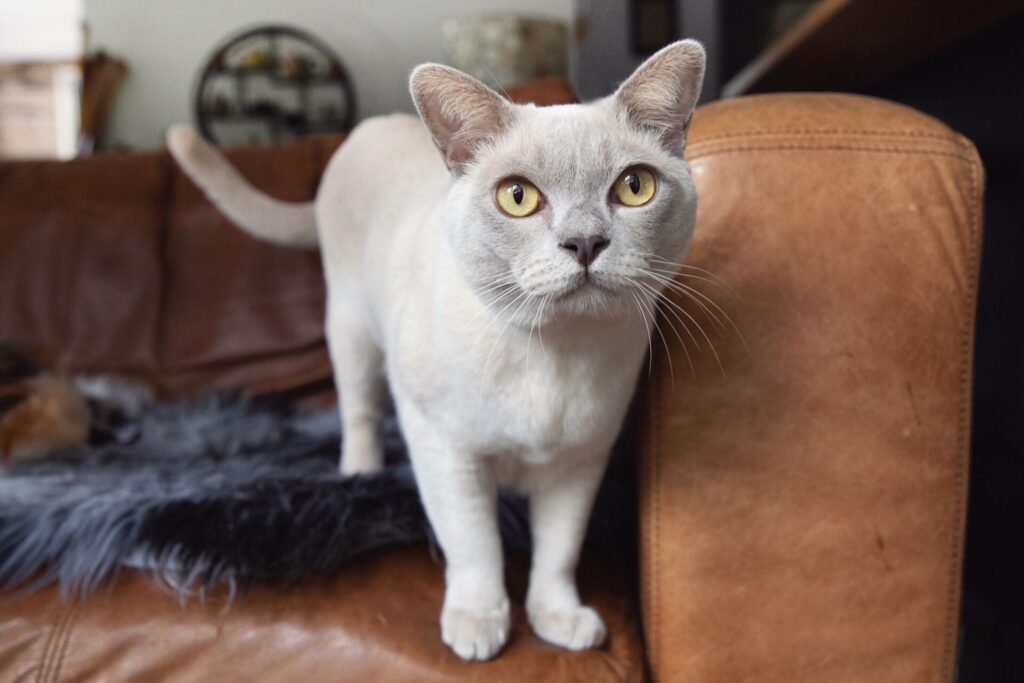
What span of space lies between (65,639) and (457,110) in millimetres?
705

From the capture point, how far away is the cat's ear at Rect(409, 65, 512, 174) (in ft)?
2.26

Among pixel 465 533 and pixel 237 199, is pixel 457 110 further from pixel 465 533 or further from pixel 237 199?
pixel 237 199

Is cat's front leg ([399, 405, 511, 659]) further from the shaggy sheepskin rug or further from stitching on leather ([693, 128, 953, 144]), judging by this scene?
stitching on leather ([693, 128, 953, 144])

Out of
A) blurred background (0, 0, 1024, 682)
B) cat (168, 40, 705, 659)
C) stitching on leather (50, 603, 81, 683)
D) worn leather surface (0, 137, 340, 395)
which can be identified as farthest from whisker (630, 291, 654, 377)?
worn leather surface (0, 137, 340, 395)

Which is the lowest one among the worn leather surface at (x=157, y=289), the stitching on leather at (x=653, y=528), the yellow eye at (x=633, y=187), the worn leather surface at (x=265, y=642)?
the worn leather surface at (x=157, y=289)

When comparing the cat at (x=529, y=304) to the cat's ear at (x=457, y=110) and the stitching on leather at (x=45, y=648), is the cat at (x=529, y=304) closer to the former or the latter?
the cat's ear at (x=457, y=110)

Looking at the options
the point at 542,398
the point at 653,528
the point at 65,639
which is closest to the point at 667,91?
the point at 542,398

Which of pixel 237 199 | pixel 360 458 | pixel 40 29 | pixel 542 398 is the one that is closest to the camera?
pixel 542 398

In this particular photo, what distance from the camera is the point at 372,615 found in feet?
2.73

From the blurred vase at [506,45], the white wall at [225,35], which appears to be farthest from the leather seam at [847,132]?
the white wall at [225,35]

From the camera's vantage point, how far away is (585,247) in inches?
25.0

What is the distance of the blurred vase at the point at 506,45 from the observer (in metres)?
2.63

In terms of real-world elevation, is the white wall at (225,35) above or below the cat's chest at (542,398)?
below

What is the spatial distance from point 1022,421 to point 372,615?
1.11 metres
